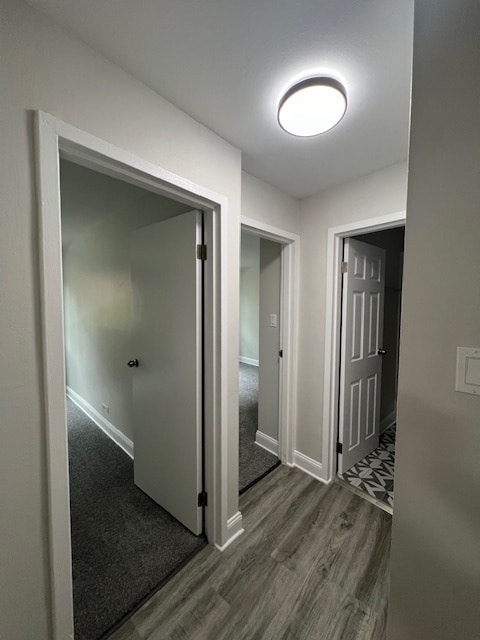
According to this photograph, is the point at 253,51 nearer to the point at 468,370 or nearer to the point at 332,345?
the point at 468,370

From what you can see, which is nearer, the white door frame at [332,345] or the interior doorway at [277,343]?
the white door frame at [332,345]

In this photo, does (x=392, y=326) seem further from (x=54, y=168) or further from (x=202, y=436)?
(x=54, y=168)

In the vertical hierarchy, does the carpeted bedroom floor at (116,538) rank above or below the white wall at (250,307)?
below

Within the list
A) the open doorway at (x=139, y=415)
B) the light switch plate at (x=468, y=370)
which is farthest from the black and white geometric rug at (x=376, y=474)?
the light switch plate at (x=468, y=370)

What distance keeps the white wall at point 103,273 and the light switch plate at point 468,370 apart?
166 cm

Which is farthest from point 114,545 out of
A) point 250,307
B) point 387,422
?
point 250,307

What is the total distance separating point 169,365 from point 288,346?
3.41 ft

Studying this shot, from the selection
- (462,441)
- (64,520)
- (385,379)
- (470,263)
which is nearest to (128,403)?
(64,520)

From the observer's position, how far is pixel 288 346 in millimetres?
2145

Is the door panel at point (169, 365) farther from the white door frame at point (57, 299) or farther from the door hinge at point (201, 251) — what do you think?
the white door frame at point (57, 299)

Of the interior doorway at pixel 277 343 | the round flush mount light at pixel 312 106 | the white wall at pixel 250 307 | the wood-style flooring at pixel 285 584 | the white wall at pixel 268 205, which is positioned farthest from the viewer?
the white wall at pixel 250 307

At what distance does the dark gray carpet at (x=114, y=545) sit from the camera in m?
1.16

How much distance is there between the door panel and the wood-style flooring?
12.3 inches

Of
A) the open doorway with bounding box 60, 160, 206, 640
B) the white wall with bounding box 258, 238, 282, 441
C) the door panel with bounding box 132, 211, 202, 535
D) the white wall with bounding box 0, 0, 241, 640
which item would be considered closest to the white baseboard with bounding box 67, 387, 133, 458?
the open doorway with bounding box 60, 160, 206, 640
